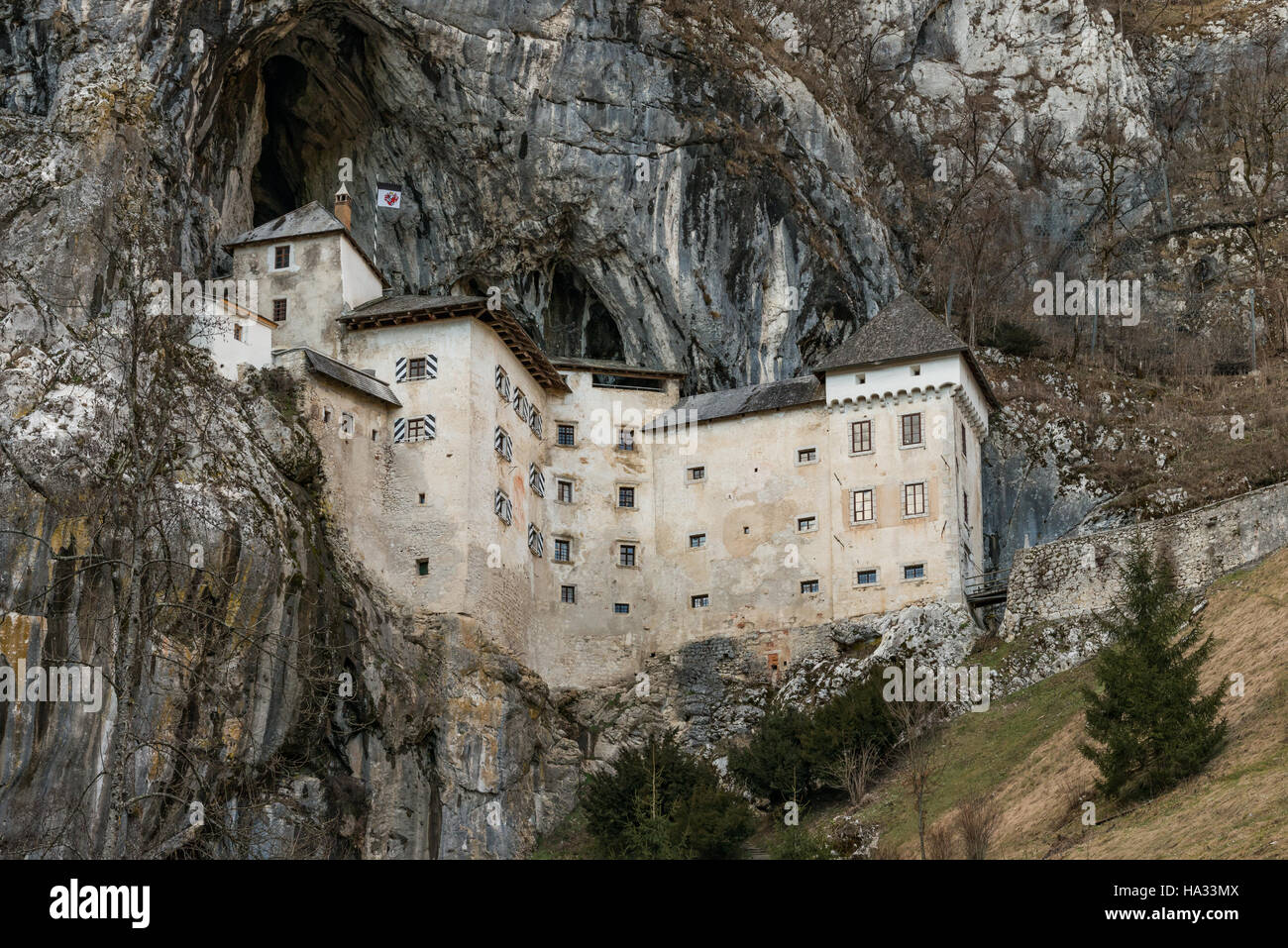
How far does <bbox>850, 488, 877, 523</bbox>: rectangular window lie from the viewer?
1978 inches

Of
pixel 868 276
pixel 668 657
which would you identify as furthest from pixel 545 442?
pixel 868 276

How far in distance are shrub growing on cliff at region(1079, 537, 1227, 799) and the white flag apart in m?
33.6

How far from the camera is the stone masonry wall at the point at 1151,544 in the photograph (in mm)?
42125

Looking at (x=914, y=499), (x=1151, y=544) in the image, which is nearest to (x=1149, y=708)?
(x=1151, y=544)

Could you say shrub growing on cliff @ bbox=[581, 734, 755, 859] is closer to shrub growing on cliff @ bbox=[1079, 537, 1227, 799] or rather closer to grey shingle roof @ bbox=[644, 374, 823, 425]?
shrub growing on cliff @ bbox=[1079, 537, 1227, 799]

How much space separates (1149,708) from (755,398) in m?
24.1

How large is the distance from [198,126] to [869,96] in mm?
32139

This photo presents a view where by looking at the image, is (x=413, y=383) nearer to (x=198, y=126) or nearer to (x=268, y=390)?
(x=268, y=390)

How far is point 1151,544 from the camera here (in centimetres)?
4428

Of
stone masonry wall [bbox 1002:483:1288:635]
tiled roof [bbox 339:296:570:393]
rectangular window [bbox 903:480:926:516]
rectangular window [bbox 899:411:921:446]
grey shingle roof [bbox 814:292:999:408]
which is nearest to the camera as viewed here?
stone masonry wall [bbox 1002:483:1288:635]

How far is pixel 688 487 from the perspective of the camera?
175 feet

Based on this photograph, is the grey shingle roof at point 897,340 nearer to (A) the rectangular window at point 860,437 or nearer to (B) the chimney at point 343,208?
(A) the rectangular window at point 860,437

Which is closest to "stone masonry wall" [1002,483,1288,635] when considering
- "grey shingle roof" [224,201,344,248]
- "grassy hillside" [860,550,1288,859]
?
"grassy hillside" [860,550,1288,859]

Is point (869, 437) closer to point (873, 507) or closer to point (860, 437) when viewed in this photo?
point (860, 437)
